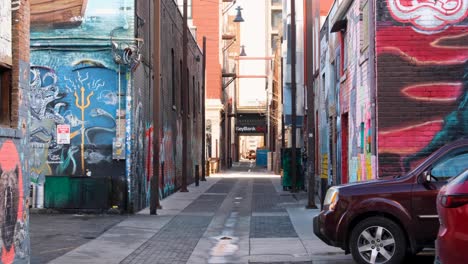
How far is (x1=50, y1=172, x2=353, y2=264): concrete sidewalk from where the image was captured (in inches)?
468

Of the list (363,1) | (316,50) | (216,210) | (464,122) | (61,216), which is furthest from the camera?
(316,50)

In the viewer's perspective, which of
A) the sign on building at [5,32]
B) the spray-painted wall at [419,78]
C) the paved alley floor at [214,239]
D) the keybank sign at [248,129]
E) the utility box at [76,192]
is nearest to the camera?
the sign on building at [5,32]

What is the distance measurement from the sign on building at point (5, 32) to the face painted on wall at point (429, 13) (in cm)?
735

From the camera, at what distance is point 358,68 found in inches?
667

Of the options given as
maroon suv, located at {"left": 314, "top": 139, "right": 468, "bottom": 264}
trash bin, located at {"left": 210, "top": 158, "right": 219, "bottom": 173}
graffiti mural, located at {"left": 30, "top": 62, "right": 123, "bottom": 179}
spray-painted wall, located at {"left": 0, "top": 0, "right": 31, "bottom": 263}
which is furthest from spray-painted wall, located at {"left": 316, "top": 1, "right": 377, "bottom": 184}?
trash bin, located at {"left": 210, "top": 158, "right": 219, "bottom": 173}

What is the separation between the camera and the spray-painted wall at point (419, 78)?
13.8m

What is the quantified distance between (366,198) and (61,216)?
10583 millimetres

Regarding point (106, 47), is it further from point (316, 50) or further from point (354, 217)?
point (316, 50)

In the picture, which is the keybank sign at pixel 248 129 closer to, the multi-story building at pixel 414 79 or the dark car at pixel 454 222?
the multi-story building at pixel 414 79

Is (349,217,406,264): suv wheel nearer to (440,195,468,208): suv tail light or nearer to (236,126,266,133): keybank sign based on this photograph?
(440,195,468,208): suv tail light

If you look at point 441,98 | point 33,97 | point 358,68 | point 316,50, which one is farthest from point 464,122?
point 316,50

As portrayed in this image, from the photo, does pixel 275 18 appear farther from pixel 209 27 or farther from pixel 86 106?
pixel 86 106

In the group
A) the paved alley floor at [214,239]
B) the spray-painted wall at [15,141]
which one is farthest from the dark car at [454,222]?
the spray-painted wall at [15,141]

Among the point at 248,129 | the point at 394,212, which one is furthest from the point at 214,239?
the point at 248,129
